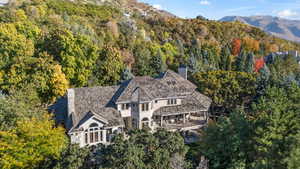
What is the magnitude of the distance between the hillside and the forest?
0.21 metres

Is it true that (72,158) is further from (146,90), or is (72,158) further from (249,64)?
(249,64)

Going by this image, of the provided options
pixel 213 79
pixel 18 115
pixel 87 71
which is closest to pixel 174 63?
pixel 213 79

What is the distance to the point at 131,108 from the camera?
34.2 meters

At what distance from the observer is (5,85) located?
38.7 meters

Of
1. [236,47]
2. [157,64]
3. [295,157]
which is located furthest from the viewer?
[236,47]

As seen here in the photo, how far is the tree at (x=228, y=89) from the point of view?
4372 centimetres

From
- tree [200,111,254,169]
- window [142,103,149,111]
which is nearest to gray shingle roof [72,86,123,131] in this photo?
window [142,103,149,111]

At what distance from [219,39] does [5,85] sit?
83508mm

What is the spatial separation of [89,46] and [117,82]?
987 cm

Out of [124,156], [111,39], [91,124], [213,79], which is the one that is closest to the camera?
[124,156]

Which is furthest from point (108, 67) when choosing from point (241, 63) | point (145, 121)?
point (241, 63)

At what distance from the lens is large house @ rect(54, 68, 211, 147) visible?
98.6ft

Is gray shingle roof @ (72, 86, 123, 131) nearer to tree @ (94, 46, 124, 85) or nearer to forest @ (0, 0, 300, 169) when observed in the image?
forest @ (0, 0, 300, 169)

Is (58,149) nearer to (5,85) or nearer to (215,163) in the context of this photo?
(215,163)
